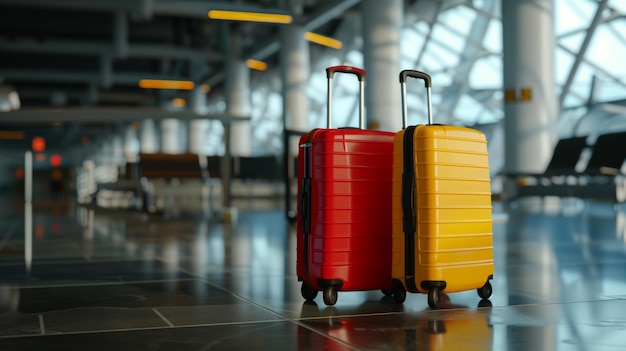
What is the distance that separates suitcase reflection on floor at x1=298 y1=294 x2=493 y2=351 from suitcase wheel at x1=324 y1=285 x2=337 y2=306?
1.2 inches

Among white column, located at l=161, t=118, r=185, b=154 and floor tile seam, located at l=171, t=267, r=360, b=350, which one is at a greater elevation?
white column, located at l=161, t=118, r=185, b=154

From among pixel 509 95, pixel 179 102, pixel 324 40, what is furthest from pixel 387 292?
pixel 179 102

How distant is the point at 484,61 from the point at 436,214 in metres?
20.0

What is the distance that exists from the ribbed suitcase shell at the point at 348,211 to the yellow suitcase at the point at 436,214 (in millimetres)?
102

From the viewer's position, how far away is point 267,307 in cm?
267

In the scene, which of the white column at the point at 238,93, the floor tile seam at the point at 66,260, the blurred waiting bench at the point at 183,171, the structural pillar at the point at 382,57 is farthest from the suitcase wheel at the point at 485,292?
the white column at the point at 238,93

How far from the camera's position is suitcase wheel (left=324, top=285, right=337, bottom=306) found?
2.71 m

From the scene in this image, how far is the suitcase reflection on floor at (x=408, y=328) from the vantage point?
198 centimetres

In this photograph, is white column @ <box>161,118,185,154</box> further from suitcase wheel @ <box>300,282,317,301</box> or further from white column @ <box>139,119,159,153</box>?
suitcase wheel @ <box>300,282,317,301</box>

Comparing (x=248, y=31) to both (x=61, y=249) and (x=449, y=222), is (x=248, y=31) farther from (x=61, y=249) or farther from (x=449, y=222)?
(x=449, y=222)

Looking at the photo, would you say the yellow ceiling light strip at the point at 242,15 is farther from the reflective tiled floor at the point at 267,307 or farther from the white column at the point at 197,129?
the white column at the point at 197,129

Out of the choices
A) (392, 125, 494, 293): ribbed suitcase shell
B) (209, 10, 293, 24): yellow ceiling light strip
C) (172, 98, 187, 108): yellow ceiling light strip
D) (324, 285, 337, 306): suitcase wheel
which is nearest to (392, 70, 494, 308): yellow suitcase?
(392, 125, 494, 293): ribbed suitcase shell

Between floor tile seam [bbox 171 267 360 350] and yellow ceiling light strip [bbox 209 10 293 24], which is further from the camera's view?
yellow ceiling light strip [bbox 209 10 293 24]

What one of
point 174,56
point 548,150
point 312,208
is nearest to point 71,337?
point 312,208
